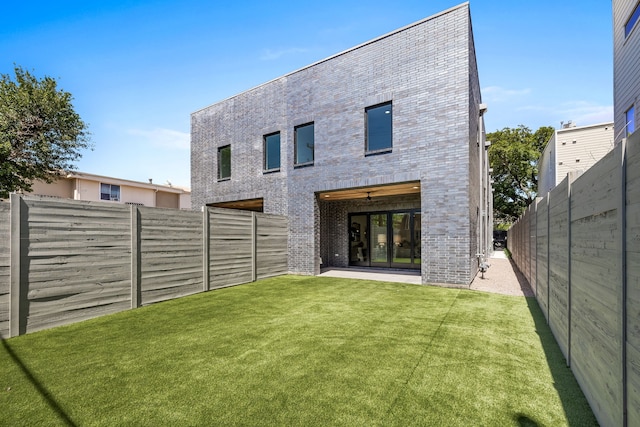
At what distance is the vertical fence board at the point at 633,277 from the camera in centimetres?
164

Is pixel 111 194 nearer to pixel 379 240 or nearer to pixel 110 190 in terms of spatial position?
pixel 110 190

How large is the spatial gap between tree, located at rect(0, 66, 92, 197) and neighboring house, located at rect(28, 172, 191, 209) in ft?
13.3

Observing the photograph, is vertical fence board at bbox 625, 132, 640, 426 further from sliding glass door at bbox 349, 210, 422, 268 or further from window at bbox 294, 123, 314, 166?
sliding glass door at bbox 349, 210, 422, 268

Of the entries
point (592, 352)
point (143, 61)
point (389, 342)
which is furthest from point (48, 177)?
point (592, 352)

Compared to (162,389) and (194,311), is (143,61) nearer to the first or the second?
(194,311)

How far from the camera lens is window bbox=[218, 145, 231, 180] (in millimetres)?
13477

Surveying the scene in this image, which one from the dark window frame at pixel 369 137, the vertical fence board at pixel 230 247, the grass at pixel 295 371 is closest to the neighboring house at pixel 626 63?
the dark window frame at pixel 369 137

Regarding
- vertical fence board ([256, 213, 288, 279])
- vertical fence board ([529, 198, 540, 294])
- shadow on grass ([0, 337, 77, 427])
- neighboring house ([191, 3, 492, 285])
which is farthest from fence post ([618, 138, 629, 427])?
vertical fence board ([256, 213, 288, 279])

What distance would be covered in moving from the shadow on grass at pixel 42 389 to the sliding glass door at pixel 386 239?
10.5 metres

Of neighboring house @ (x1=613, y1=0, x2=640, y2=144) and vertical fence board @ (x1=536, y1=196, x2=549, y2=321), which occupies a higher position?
neighboring house @ (x1=613, y1=0, x2=640, y2=144)

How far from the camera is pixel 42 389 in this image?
288 centimetres

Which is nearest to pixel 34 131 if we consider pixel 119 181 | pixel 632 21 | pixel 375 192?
pixel 119 181

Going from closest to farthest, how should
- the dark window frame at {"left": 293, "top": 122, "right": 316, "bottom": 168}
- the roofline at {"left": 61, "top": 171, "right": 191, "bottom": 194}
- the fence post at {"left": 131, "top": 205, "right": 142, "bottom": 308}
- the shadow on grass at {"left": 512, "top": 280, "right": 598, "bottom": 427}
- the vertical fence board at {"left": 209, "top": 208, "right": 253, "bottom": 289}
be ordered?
the shadow on grass at {"left": 512, "top": 280, "right": 598, "bottom": 427} < the fence post at {"left": 131, "top": 205, "right": 142, "bottom": 308} < the vertical fence board at {"left": 209, "top": 208, "right": 253, "bottom": 289} < the dark window frame at {"left": 293, "top": 122, "right": 316, "bottom": 168} < the roofline at {"left": 61, "top": 171, "right": 191, "bottom": 194}

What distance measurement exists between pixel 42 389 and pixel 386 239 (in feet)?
35.3
